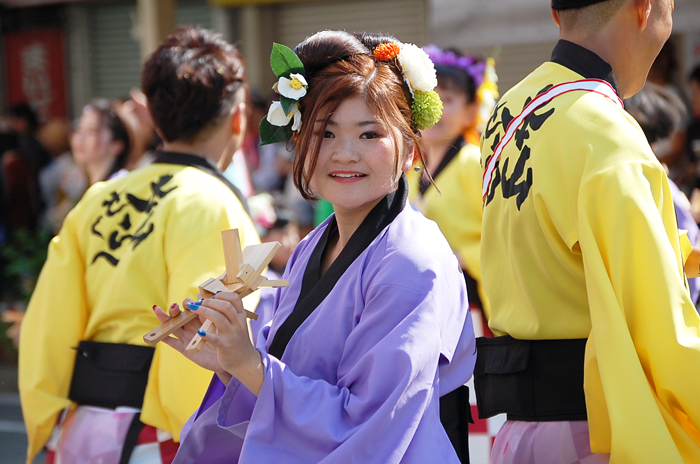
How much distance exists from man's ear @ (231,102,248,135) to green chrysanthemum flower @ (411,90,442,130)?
1.04 m

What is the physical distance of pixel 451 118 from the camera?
13.8 ft

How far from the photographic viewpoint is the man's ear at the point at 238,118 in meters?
2.65

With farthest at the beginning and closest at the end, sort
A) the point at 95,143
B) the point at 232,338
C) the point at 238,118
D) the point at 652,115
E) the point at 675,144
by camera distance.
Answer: the point at 675,144, the point at 95,143, the point at 652,115, the point at 238,118, the point at 232,338

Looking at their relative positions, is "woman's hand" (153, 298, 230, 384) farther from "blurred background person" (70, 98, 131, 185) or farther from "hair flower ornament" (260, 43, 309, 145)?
"blurred background person" (70, 98, 131, 185)

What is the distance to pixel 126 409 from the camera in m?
2.32

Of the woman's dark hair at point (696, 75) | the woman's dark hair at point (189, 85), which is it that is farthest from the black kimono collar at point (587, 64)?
the woman's dark hair at point (696, 75)

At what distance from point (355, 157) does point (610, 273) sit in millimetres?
573

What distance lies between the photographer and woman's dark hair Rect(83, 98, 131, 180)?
13.8 ft

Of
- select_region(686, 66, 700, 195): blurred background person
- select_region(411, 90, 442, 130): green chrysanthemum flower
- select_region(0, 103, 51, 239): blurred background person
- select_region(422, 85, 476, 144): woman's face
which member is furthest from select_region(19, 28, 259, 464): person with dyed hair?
select_region(0, 103, 51, 239): blurred background person

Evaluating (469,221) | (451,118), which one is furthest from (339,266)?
(451,118)

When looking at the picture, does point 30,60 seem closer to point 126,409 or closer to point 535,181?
point 126,409

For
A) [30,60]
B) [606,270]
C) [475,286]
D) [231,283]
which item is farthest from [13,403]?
→ [606,270]

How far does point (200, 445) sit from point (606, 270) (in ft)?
3.18

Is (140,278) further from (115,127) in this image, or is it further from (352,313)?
(115,127)
